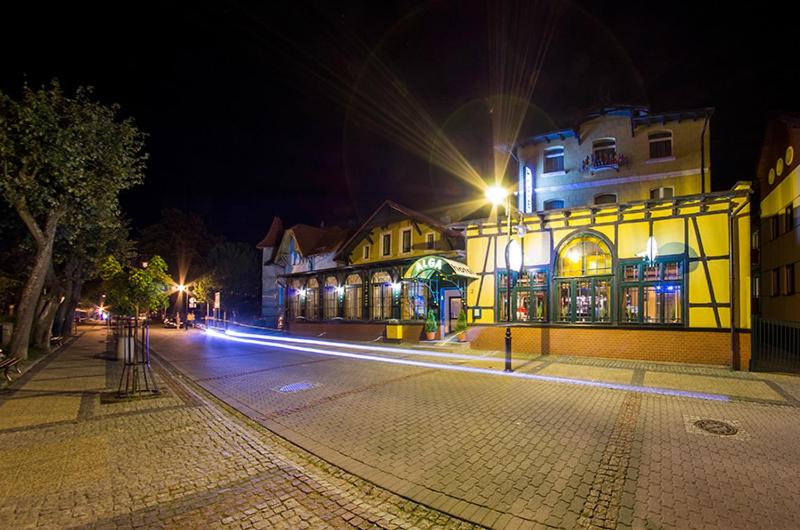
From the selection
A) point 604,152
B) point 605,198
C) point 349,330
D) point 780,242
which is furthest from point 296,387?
point 780,242

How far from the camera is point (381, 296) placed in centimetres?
2436

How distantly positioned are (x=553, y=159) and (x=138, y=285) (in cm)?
2071

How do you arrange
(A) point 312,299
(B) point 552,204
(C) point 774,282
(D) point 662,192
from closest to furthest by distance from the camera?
(D) point 662,192, (C) point 774,282, (B) point 552,204, (A) point 312,299

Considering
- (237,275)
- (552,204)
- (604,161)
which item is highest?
(604,161)

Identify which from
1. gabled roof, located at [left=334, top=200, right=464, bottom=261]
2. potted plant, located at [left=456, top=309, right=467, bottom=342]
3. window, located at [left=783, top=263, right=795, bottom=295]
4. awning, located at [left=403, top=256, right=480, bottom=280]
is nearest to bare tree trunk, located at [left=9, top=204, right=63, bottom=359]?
awning, located at [left=403, top=256, right=480, bottom=280]

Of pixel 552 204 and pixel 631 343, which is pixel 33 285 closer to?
pixel 631 343

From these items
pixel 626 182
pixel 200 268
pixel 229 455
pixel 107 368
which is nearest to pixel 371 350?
pixel 107 368

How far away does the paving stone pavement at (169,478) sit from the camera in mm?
3873

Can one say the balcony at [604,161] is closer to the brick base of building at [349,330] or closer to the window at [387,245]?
the window at [387,245]

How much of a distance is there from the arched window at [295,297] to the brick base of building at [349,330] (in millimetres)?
1450

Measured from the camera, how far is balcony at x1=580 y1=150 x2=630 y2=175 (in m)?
19.6

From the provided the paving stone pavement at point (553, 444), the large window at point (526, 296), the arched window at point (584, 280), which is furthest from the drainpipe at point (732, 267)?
the large window at point (526, 296)

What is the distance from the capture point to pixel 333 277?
27.8 metres

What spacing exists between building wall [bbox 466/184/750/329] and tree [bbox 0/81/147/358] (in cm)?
1578
